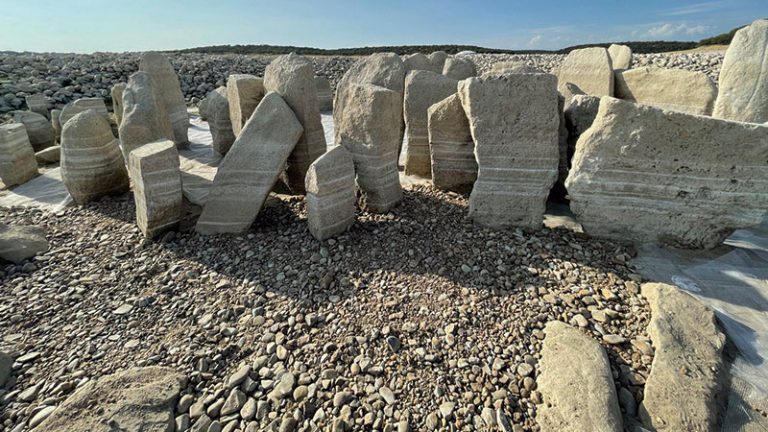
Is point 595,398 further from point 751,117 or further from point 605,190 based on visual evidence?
point 751,117

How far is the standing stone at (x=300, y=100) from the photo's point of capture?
4062 millimetres

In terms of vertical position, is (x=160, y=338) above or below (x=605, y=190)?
below

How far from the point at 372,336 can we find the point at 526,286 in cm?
118

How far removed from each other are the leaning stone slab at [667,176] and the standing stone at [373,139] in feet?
5.36

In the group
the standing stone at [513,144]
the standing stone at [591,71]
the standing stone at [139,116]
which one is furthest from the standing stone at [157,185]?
the standing stone at [591,71]

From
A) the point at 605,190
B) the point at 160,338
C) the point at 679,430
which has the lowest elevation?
the point at 160,338

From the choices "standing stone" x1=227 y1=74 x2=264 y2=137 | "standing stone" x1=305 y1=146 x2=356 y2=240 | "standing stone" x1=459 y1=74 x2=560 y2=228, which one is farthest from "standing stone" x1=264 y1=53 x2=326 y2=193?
"standing stone" x1=459 y1=74 x2=560 y2=228

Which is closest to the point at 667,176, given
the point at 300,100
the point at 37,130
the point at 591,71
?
the point at 591,71

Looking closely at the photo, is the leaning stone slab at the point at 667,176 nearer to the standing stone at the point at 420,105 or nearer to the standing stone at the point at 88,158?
the standing stone at the point at 420,105

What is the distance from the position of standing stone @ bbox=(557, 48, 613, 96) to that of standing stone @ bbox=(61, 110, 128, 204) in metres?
5.78

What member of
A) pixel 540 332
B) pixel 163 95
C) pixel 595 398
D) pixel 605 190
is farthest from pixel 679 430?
pixel 163 95

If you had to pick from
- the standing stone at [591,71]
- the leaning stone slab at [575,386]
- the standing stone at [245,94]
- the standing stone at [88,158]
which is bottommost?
the leaning stone slab at [575,386]

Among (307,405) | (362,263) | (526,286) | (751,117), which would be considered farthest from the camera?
(751,117)

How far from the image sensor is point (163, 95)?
21.6 feet
